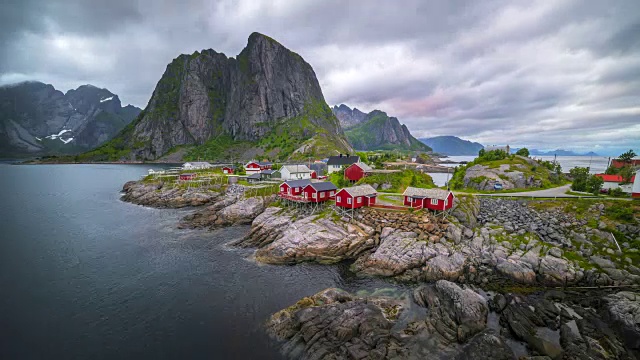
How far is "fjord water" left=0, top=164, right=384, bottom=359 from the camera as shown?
68.3 feet

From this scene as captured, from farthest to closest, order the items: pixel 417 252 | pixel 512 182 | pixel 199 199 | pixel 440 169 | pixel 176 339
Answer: pixel 440 169 < pixel 199 199 < pixel 512 182 < pixel 417 252 < pixel 176 339

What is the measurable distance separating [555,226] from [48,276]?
210 feet

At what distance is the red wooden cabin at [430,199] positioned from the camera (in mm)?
39562

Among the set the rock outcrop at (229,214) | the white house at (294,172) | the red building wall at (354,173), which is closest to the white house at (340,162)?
the white house at (294,172)

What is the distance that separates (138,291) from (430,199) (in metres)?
38.9

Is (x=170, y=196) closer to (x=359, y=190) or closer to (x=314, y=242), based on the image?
(x=314, y=242)

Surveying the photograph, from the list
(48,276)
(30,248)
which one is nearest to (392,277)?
(48,276)

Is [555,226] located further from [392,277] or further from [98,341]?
[98,341]

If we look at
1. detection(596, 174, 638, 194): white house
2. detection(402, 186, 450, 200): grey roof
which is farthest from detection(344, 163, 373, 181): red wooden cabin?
detection(596, 174, 638, 194): white house

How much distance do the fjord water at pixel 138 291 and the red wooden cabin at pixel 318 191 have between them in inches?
514

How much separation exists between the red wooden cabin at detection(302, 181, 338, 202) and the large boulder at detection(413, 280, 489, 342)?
81.6 ft

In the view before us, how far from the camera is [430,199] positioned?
40406 mm

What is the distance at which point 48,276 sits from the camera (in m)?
31.7

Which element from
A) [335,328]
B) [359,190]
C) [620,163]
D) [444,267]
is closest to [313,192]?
[359,190]
